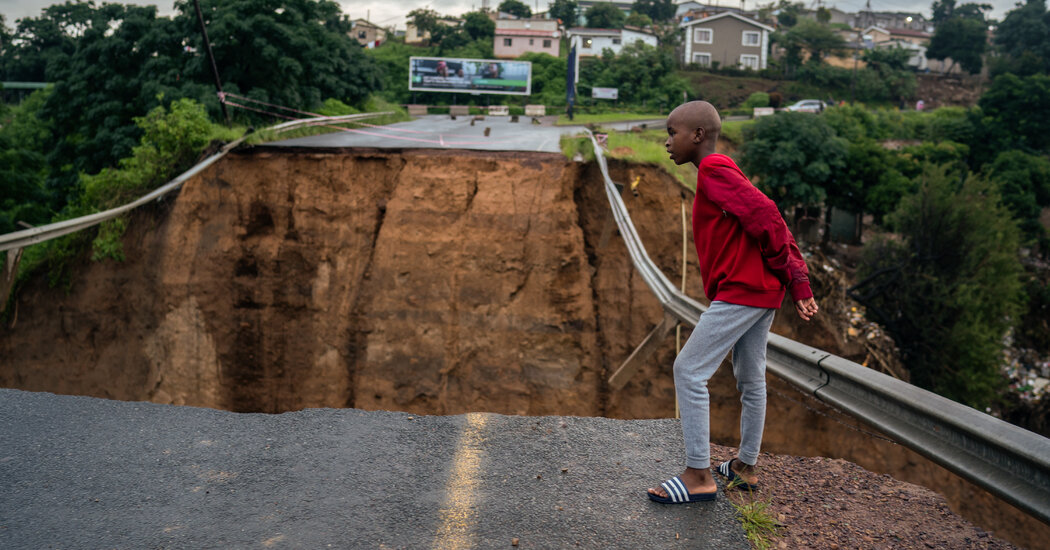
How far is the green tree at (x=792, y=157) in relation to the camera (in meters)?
28.0

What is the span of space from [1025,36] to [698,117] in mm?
Result: 73925

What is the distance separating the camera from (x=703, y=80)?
5219 cm

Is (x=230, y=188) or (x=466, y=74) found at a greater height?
(x=466, y=74)

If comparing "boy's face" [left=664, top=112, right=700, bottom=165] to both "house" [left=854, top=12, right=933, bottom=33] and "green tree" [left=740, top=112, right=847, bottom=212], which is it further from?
"house" [left=854, top=12, right=933, bottom=33]

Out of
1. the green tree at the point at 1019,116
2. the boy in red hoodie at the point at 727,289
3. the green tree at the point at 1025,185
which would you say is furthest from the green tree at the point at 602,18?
the boy in red hoodie at the point at 727,289

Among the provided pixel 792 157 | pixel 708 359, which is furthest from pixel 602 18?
pixel 708 359

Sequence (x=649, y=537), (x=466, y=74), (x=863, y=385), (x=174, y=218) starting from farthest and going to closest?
(x=466, y=74), (x=174, y=218), (x=863, y=385), (x=649, y=537)

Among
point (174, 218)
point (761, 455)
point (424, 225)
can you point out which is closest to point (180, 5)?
point (174, 218)

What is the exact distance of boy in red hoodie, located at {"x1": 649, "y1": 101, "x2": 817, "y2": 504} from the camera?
9.09 ft

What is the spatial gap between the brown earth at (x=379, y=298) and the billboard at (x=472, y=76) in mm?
33394

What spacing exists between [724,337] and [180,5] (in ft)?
71.2

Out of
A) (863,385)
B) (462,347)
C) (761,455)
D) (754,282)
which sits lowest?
(462,347)

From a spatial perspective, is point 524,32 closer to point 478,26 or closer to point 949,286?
point 478,26

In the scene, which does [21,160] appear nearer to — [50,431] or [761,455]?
[50,431]
